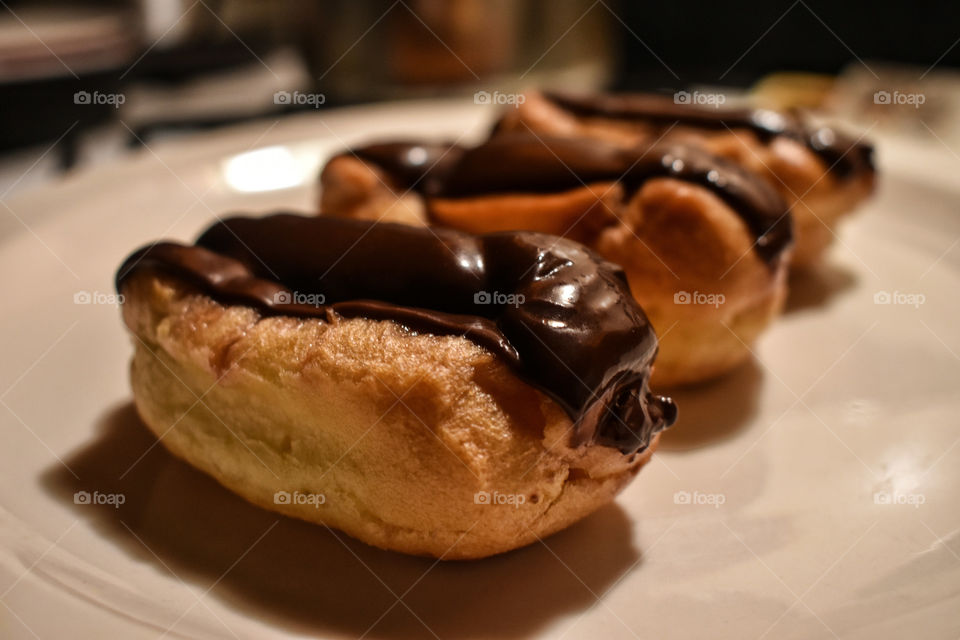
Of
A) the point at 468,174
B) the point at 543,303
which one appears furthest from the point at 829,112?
the point at 543,303

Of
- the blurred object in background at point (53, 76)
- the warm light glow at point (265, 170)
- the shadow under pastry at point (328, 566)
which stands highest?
the blurred object in background at point (53, 76)

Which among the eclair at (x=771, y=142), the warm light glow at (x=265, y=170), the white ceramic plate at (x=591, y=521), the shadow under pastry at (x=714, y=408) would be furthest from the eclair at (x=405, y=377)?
the warm light glow at (x=265, y=170)

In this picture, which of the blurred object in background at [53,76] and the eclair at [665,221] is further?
the blurred object in background at [53,76]

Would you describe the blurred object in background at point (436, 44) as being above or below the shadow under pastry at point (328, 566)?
above

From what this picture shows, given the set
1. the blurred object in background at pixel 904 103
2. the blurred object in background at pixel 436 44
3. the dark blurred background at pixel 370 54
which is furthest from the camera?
the blurred object in background at pixel 436 44

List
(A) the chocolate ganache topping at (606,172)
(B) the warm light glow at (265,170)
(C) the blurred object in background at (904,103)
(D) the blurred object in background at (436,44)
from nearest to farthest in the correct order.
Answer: (A) the chocolate ganache topping at (606,172) < (B) the warm light glow at (265,170) < (C) the blurred object in background at (904,103) < (D) the blurred object in background at (436,44)

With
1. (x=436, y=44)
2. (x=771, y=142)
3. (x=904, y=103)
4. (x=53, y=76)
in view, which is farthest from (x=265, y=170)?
(x=904, y=103)

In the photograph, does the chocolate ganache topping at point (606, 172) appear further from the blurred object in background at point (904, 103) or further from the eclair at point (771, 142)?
the blurred object in background at point (904, 103)

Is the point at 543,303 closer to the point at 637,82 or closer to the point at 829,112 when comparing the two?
the point at 829,112
